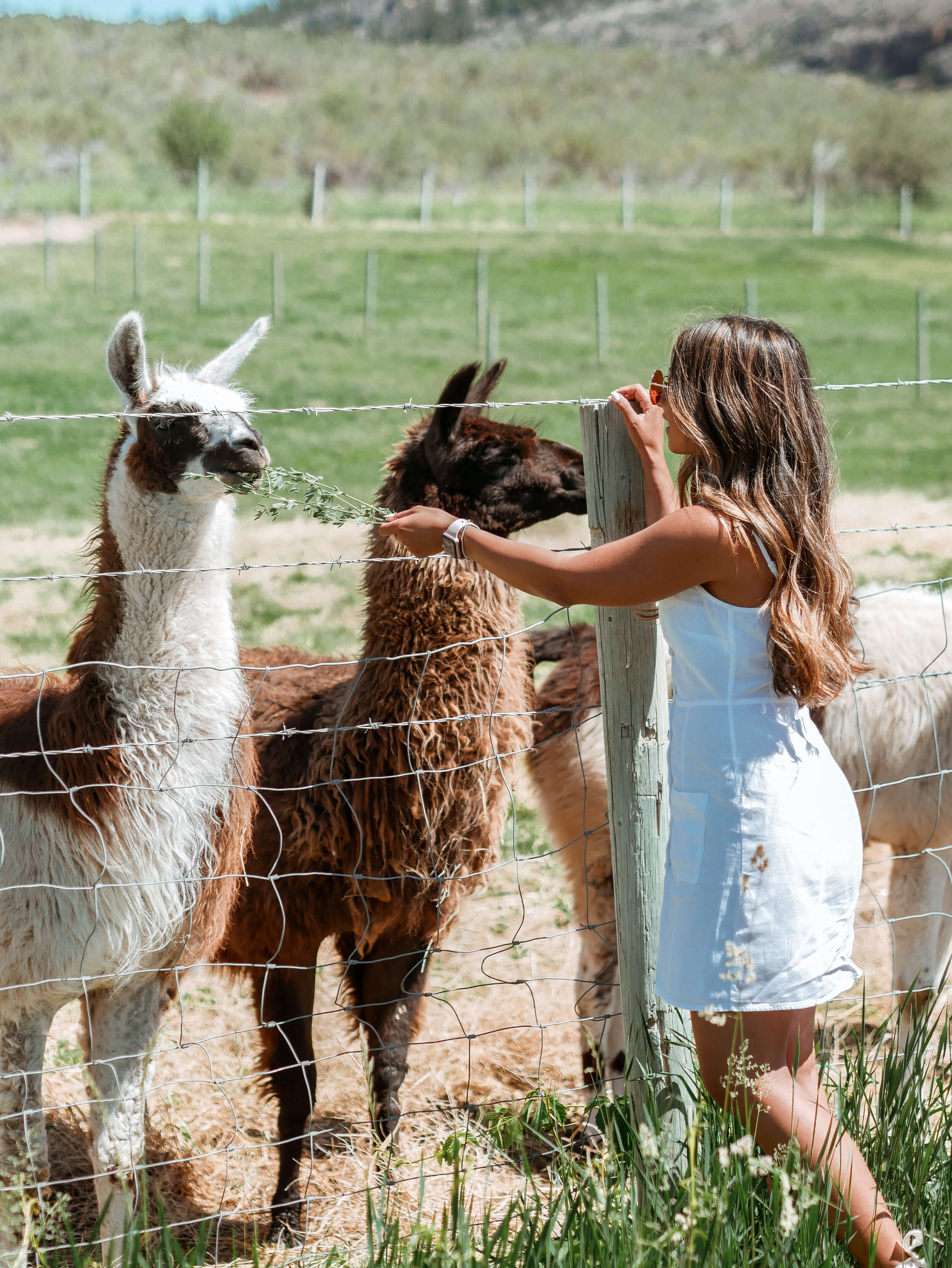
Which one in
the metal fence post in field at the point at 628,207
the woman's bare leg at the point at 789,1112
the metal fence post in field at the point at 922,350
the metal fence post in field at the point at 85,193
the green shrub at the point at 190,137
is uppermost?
the green shrub at the point at 190,137

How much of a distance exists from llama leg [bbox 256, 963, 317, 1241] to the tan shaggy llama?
0.81 metres

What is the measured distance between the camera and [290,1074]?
3.10 m

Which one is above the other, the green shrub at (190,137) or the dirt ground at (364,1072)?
the green shrub at (190,137)

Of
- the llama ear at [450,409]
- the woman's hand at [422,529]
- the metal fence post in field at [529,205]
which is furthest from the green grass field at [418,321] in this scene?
the woman's hand at [422,529]

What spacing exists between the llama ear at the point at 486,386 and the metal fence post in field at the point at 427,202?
2827cm

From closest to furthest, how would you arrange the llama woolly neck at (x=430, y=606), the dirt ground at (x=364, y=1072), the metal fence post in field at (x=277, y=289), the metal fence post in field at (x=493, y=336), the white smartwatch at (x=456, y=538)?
the white smartwatch at (x=456, y=538)
the dirt ground at (x=364, y=1072)
the llama woolly neck at (x=430, y=606)
the metal fence post in field at (x=493, y=336)
the metal fence post in field at (x=277, y=289)

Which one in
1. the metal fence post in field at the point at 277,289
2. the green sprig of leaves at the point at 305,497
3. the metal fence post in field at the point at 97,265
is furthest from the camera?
the metal fence post in field at the point at 97,265

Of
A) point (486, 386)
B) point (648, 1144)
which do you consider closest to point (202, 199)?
point (486, 386)

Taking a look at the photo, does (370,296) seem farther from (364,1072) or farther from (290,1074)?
(290,1074)

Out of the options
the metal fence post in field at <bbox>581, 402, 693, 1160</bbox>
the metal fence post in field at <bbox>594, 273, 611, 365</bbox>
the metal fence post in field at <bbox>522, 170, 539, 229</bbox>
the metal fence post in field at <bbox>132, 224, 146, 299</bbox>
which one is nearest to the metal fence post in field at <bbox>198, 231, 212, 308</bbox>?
the metal fence post in field at <bbox>132, 224, 146, 299</bbox>

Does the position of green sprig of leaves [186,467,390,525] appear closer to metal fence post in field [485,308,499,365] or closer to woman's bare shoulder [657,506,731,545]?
woman's bare shoulder [657,506,731,545]

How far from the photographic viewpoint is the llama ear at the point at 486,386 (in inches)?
138

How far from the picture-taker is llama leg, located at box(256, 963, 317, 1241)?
3.08 m

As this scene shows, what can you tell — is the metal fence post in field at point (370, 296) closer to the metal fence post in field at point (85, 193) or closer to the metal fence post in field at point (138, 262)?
the metal fence post in field at point (138, 262)
